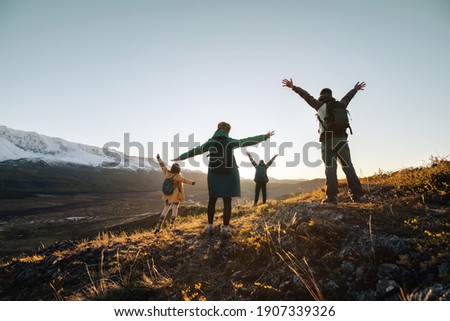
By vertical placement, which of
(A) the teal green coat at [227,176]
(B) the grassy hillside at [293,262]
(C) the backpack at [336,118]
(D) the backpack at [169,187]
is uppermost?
(C) the backpack at [336,118]

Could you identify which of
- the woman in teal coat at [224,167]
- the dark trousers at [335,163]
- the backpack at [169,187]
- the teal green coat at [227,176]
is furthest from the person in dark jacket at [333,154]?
the backpack at [169,187]

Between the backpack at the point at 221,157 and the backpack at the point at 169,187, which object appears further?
the backpack at the point at 169,187

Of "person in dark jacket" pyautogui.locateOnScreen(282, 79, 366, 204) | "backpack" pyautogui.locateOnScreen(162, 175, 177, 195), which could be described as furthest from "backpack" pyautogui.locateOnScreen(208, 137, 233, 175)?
"backpack" pyautogui.locateOnScreen(162, 175, 177, 195)

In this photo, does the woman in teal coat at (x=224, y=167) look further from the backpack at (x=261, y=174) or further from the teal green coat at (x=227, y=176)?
the backpack at (x=261, y=174)

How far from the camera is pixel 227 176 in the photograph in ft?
19.1

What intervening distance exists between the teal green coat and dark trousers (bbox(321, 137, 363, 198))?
1.56 meters

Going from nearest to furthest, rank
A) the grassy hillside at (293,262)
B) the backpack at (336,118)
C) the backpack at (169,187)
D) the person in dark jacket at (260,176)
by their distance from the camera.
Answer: the grassy hillside at (293,262), the backpack at (336,118), the backpack at (169,187), the person in dark jacket at (260,176)

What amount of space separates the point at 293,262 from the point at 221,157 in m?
3.12

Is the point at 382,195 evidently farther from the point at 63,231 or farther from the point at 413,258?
the point at 63,231

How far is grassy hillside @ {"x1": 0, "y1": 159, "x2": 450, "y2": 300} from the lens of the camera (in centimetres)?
285

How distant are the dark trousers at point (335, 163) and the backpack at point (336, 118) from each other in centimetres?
26

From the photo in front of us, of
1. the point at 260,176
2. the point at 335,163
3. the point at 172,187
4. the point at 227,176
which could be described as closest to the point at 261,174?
the point at 260,176

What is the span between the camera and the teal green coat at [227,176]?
576 cm

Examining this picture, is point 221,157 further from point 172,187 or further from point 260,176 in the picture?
point 260,176
